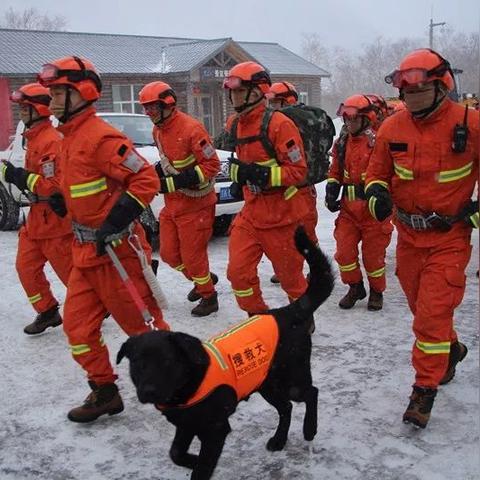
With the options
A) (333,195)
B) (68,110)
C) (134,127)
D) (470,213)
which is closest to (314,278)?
(470,213)

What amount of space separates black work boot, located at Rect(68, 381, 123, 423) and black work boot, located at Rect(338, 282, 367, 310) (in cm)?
274

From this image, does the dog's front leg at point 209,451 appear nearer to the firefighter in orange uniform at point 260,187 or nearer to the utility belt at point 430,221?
the utility belt at point 430,221

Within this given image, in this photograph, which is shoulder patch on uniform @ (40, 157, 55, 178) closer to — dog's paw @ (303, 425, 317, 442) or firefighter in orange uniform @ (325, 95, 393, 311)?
firefighter in orange uniform @ (325, 95, 393, 311)

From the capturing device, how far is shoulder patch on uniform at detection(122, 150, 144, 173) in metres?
Result: 3.73

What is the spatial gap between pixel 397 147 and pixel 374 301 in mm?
2524

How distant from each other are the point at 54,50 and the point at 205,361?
25529 mm

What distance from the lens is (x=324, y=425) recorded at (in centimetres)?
381

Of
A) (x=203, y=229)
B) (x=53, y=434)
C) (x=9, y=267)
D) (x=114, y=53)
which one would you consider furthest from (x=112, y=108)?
(x=53, y=434)

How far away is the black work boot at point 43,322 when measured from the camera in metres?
5.65

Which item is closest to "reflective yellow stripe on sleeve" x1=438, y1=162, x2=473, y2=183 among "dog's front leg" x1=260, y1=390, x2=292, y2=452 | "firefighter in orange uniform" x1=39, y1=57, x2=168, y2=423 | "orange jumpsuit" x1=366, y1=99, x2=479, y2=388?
"orange jumpsuit" x1=366, y1=99, x2=479, y2=388

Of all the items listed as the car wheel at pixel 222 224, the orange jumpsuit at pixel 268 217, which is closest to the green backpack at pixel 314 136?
the orange jumpsuit at pixel 268 217

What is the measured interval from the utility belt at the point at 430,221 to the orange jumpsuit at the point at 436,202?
0.09 ft

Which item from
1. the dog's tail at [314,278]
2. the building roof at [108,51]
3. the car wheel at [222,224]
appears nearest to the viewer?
the dog's tail at [314,278]

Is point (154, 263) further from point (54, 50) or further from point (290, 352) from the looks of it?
point (54, 50)
